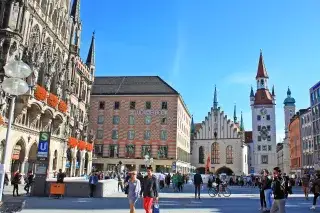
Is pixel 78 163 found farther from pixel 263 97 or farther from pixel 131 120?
pixel 263 97

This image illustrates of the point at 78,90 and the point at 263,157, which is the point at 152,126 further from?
the point at 263,157

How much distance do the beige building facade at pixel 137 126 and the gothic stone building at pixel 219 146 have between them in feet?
88.1

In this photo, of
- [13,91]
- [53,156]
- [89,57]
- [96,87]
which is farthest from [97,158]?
[13,91]

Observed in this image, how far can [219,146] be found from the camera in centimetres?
→ 9031

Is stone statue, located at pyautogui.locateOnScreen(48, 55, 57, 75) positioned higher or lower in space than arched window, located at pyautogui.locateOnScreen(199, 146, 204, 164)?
higher

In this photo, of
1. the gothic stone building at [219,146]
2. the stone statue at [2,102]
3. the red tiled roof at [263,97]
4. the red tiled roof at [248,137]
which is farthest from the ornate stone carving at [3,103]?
the red tiled roof at [248,137]

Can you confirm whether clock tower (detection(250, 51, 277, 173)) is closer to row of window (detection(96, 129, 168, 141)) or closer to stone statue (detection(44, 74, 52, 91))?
row of window (detection(96, 129, 168, 141))

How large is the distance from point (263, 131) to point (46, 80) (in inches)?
3372

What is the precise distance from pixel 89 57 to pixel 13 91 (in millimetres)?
51543

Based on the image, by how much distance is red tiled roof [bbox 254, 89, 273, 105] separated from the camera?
108938 mm

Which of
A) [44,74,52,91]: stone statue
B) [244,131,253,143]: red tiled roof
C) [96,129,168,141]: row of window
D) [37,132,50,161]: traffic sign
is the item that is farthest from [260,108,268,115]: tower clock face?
[37,132,50,161]: traffic sign

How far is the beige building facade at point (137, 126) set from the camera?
60875mm

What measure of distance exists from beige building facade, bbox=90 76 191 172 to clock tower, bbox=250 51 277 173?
48530mm

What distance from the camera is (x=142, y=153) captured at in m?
61.3
